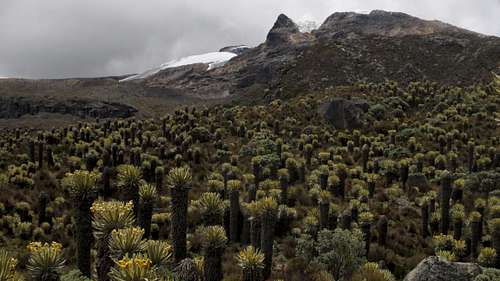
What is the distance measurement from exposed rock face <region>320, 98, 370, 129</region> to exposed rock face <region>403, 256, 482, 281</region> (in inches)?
1042

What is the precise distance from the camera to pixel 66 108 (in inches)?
3484

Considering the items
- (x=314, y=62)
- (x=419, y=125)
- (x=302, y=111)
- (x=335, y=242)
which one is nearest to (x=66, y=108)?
(x=314, y=62)

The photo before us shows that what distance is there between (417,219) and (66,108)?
76303mm

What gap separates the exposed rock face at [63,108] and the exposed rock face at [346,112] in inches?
2007

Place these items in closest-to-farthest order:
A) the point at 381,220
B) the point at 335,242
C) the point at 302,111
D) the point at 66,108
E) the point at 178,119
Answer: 1. the point at 335,242
2. the point at 381,220
3. the point at 178,119
4. the point at 302,111
5. the point at 66,108

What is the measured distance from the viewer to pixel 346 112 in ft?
135

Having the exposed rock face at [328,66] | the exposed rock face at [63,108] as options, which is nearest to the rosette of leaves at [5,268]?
the exposed rock face at [328,66]

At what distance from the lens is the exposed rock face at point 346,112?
4069 cm

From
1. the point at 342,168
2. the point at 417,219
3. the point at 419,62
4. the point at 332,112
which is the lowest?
the point at 417,219

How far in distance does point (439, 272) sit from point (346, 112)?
92.4ft

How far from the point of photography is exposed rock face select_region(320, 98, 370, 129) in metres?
40.7

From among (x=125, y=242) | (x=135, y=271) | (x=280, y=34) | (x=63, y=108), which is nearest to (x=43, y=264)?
(x=125, y=242)

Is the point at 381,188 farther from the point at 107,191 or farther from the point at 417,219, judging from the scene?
the point at 107,191

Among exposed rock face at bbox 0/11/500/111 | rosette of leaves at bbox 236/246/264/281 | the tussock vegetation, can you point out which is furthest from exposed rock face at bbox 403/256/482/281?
exposed rock face at bbox 0/11/500/111
